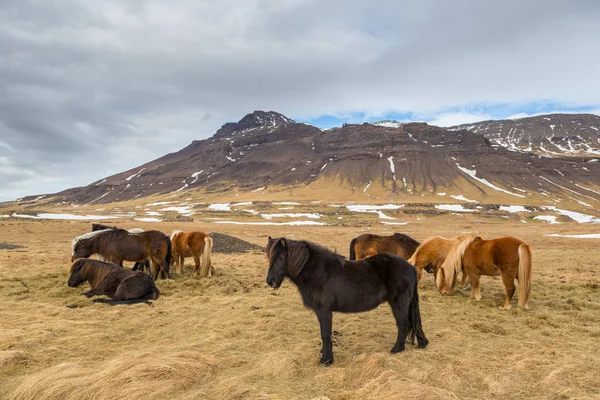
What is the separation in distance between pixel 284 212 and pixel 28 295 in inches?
3051

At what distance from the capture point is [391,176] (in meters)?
148

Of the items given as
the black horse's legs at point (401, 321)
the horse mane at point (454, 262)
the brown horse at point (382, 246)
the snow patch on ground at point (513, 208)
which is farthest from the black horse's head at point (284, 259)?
the snow patch on ground at point (513, 208)

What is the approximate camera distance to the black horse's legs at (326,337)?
18.3 ft

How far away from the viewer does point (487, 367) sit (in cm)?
538

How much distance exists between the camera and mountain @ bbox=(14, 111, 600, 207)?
129 m

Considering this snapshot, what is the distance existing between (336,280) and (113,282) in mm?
7616

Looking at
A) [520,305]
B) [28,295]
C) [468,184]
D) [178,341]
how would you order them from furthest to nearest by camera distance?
[468,184]
[28,295]
[520,305]
[178,341]

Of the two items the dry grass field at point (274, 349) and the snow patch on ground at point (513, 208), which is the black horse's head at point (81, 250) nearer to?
the dry grass field at point (274, 349)

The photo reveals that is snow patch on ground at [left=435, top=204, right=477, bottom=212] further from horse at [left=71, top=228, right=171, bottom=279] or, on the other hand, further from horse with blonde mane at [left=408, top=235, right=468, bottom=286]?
horse at [left=71, top=228, right=171, bottom=279]

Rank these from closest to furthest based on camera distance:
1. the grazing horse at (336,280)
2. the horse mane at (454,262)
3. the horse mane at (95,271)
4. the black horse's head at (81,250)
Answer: the grazing horse at (336,280) < the horse mane at (454,262) < the horse mane at (95,271) < the black horse's head at (81,250)

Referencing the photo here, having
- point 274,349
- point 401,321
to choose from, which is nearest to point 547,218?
point 401,321

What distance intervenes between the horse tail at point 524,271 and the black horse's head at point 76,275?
12.8m

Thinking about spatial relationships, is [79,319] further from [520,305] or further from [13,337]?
[520,305]

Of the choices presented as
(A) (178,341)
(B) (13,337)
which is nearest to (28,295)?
(B) (13,337)
